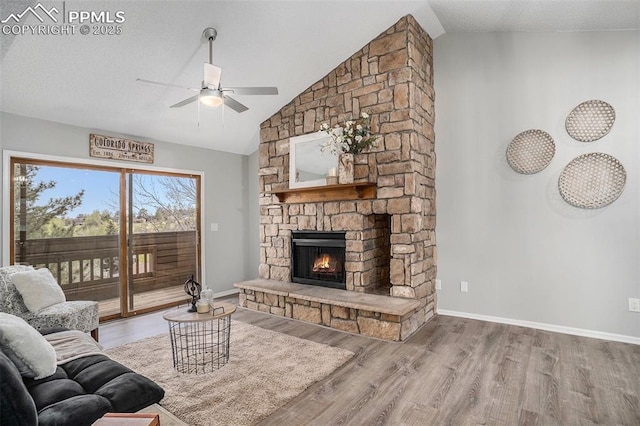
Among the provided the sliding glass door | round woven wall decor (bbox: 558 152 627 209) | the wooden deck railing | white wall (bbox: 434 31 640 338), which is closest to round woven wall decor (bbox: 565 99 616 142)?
white wall (bbox: 434 31 640 338)

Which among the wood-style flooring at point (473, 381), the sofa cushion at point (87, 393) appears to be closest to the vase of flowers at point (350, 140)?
the wood-style flooring at point (473, 381)

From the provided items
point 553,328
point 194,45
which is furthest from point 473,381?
point 194,45

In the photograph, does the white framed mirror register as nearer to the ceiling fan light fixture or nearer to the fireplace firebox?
the fireplace firebox

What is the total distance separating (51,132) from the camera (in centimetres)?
392

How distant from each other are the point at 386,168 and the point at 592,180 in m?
2.11

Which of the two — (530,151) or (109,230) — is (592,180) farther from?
(109,230)

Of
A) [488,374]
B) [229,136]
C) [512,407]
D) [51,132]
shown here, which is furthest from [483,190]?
[51,132]

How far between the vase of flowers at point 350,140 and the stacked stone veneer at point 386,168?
11 cm

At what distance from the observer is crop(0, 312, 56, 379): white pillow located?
66.7 inches

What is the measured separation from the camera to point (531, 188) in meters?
3.81

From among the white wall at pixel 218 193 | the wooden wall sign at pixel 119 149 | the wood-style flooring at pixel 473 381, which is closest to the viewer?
the wood-style flooring at pixel 473 381

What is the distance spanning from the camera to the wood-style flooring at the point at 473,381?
7.10 feet

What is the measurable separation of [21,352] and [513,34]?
5233 millimetres

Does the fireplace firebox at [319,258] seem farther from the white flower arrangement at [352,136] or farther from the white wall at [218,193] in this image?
the white wall at [218,193]
